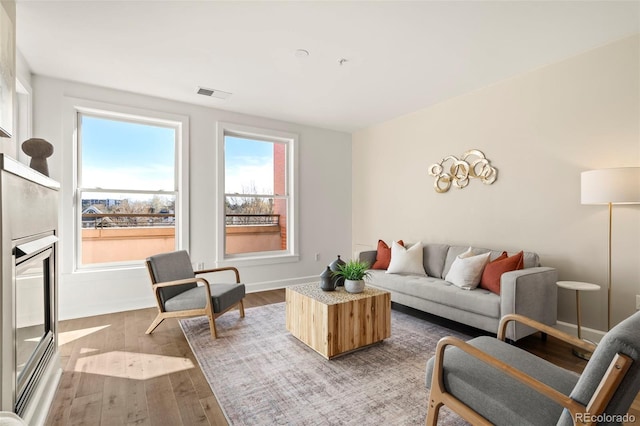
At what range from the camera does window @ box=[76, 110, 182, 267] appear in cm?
383

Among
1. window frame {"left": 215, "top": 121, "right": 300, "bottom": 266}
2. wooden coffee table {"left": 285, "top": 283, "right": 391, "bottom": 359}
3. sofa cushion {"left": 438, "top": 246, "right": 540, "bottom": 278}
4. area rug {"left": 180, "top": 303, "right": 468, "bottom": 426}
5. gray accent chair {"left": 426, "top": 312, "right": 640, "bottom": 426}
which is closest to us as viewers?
gray accent chair {"left": 426, "top": 312, "right": 640, "bottom": 426}

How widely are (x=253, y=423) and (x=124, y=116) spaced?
12.8 feet

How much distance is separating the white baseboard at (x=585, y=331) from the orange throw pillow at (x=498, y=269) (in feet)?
2.51

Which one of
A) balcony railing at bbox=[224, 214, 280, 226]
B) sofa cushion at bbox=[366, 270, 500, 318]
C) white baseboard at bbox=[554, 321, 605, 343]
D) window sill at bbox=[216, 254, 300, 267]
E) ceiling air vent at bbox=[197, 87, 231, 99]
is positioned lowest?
white baseboard at bbox=[554, 321, 605, 343]

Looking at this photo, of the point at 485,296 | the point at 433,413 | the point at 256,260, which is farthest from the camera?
the point at 256,260

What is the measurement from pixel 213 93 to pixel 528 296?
4.05 metres

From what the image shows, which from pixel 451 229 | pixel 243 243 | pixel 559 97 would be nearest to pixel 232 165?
pixel 243 243

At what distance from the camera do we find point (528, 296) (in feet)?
8.80

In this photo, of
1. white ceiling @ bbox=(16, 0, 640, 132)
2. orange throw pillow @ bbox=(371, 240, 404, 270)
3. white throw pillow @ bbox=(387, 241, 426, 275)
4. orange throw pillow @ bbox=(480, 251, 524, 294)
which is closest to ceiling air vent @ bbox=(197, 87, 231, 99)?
white ceiling @ bbox=(16, 0, 640, 132)

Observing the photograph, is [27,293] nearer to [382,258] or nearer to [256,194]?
[256,194]

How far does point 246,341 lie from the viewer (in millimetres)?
2938

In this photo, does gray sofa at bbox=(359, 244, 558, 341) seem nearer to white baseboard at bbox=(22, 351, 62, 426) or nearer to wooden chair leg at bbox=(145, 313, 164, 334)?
wooden chair leg at bbox=(145, 313, 164, 334)

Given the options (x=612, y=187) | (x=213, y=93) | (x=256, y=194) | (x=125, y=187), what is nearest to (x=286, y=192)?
(x=256, y=194)

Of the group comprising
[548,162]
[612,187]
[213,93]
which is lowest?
[612,187]
